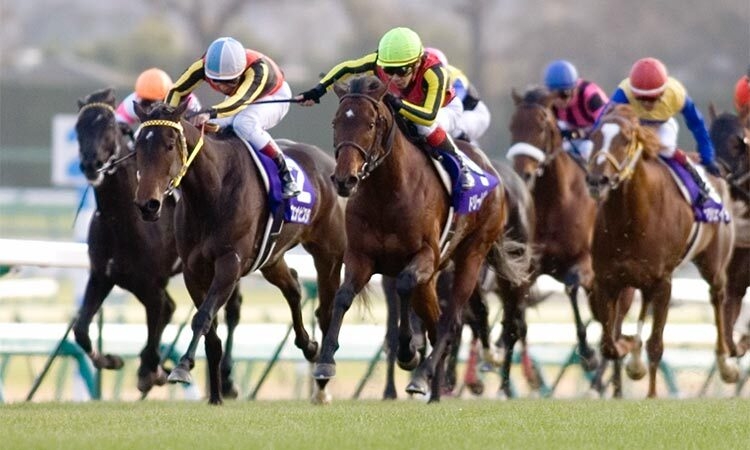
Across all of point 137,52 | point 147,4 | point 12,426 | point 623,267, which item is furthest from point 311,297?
point 147,4

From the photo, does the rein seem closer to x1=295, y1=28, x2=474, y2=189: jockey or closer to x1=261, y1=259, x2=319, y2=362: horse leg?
x1=295, y1=28, x2=474, y2=189: jockey

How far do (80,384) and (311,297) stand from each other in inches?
63.7

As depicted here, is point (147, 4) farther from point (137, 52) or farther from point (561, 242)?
point (561, 242)

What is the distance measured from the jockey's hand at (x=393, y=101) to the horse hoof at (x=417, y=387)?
1309mm

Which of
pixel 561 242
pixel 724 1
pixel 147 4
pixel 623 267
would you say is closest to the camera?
pixel 623 267

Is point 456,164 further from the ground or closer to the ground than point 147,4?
further from the ground

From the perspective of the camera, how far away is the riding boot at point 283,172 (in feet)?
30.3

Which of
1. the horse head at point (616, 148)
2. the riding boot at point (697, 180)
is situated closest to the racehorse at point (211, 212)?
the horse head at point (616, 148)

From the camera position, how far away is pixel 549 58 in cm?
4588

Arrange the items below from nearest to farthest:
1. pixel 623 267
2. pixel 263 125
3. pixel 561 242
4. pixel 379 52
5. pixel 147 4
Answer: pixel 379 52 → pixel 263 125 → pixel 623 267 → pixel 561 242 → pixel 147 4

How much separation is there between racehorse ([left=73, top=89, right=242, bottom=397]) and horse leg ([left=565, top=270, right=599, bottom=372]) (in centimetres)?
259

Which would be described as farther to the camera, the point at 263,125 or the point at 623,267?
the point at 623,267

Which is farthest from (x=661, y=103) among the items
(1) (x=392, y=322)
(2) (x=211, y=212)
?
(2) (x=211, y=212)

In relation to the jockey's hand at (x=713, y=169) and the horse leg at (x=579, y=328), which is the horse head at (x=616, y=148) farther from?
the horse leg at (x=579, y=328)
